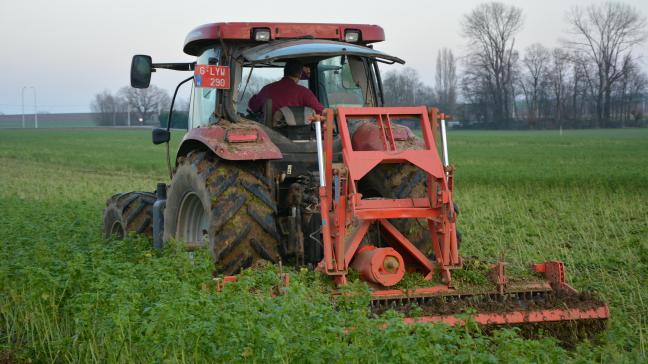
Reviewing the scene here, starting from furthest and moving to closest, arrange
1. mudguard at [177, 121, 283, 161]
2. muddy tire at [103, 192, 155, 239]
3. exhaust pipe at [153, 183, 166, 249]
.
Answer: muddy tire at [103, 192, 155, 239], exhaust pipe at [153, 183, 166, 249], mudguard at [177, 121, 283, 161]

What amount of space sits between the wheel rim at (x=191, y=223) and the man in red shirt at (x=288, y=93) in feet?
3.21

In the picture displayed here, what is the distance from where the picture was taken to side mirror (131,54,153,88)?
24.7ft

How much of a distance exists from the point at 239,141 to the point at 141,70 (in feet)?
5.50

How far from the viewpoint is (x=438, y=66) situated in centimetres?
10025

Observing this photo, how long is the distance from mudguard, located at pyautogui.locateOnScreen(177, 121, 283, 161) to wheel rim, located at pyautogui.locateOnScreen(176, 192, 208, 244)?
665 mm

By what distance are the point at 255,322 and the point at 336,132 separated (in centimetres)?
264

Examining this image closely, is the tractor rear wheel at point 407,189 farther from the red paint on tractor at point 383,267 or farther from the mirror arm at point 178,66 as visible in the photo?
the mirror arm at point 178,66

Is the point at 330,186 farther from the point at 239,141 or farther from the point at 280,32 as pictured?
the point at 280,32

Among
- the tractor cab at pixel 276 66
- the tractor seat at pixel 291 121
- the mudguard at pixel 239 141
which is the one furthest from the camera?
the tractor seat at pixel 291 121

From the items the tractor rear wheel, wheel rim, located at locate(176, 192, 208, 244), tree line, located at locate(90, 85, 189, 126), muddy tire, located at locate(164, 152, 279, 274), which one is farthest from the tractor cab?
tree line, located at locate(90, 85, 189, 126)

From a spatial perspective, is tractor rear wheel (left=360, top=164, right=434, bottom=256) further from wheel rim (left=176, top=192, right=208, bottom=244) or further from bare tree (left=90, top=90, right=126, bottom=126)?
bare tree (left=90, top=90, right=126, bottom=126)

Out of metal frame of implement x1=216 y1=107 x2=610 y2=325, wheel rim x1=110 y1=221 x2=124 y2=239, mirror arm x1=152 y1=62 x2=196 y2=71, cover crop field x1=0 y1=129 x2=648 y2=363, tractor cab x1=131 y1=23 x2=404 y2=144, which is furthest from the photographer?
wheel rim x1=110 y1=221 x2=124 y2=239

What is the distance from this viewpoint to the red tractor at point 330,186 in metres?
5.78

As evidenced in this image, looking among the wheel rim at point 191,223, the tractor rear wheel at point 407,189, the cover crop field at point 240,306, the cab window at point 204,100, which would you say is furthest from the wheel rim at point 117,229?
the tractor rear wheel at point 407,189
